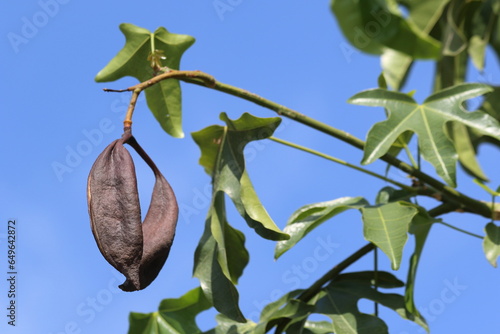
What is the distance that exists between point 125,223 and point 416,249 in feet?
3.40

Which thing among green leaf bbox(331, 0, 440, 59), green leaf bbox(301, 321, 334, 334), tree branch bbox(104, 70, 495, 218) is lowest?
green leaf bbox(301, 321, 334, 334)

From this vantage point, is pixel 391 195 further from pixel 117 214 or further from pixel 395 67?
pixel 117 214

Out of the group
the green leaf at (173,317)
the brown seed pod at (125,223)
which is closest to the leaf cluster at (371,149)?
the green leaf at (173,317)

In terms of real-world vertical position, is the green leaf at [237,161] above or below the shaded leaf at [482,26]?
below

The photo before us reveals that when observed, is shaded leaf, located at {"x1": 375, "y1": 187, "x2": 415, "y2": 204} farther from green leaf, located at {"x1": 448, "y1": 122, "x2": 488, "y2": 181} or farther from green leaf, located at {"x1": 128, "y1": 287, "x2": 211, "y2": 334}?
green leaf, located at {"x1": 128, "y1": 287, "x2": 211, "y2": 334}

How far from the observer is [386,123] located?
241 centimetres

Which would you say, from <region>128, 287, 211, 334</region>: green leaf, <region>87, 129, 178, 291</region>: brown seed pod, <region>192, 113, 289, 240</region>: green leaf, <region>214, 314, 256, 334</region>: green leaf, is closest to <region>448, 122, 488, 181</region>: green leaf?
<region>192, 113, 289, 240</region>: green leaf

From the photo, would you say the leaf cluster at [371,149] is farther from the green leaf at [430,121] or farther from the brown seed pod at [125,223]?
the brown seed pod at [125,223]

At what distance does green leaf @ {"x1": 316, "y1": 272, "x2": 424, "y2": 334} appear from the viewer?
249 centimetres

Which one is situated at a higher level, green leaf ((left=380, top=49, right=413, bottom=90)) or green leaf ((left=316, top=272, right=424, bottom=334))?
green leaf ((left=380, top=49, right=413, bottom=90))

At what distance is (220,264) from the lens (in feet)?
7.80

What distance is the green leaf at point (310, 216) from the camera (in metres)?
2.43

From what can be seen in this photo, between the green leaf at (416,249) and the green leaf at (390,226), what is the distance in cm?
7

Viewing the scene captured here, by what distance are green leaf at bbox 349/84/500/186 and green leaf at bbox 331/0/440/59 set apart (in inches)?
9.6
